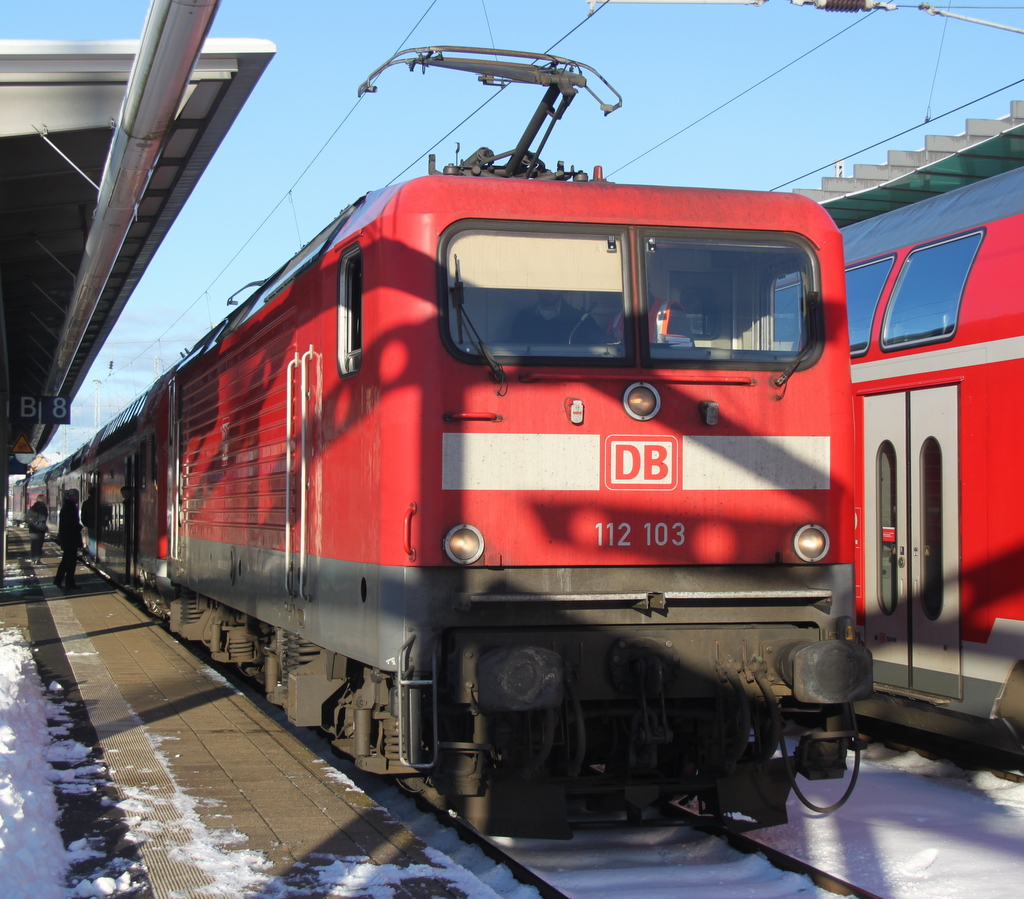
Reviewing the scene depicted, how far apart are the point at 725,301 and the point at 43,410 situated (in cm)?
1856

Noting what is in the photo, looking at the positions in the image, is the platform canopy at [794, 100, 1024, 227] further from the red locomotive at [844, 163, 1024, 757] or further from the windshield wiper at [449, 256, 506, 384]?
the windshield wiper at [449, 256, 506, 384]

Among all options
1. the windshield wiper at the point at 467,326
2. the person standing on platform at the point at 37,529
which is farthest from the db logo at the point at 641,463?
the person standing on platform at the point at 37,529

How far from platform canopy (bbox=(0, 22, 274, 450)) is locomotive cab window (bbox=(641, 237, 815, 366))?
366cm

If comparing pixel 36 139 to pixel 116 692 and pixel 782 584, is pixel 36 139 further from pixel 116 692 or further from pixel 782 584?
pixel 782 584

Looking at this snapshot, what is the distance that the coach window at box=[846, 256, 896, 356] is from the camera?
865 cm

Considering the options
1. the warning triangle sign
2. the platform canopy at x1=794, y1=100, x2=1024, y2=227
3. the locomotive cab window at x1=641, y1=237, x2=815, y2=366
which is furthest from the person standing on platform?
the locomotive cab window at x1=641, y1=237, x2=815, y2=366

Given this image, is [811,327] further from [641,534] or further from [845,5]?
[845,5]

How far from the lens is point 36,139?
38.7ft

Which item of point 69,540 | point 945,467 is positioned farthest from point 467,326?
point 69,540

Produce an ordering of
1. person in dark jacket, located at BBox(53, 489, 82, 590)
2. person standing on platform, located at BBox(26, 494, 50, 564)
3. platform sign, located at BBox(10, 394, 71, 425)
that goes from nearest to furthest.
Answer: platform sign, located at BBox(10, 394, 71, 425), person in dark jacket, located at BBox(53, 489, 82, 590), person standing on platform, located at BBox(26, 494, 50, 564)

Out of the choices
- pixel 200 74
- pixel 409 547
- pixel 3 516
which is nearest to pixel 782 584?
pixel 409 547

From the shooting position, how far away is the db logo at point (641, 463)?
528cm

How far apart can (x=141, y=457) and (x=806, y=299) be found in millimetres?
12207

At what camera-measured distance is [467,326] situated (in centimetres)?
523
